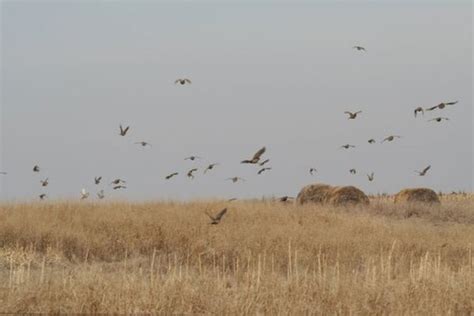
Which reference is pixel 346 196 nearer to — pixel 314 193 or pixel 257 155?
pixel 314 193

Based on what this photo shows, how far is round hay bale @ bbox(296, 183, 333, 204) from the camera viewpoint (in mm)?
27719

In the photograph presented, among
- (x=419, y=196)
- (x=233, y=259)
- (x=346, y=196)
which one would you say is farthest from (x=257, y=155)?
(x=419, y=196)

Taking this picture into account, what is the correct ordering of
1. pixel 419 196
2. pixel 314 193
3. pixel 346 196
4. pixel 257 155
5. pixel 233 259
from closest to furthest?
pixel 257 155 < pixel 233 259 < pixel 346 196 < pixel 314 193 < pixel 419 196

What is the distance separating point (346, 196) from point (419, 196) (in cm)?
479

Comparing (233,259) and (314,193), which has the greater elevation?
(314,193)

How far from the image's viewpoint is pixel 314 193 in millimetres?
28000

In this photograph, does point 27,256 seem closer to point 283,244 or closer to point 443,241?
point 283,244

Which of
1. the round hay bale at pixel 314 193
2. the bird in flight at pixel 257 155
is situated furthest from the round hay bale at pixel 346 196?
the bird in flight at pixel 257 155

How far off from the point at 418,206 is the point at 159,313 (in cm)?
2165

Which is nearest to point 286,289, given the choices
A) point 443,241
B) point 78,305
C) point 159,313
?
point 159,313

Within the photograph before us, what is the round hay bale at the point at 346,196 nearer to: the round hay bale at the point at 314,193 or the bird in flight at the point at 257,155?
the round hay bale at the point at 314,193

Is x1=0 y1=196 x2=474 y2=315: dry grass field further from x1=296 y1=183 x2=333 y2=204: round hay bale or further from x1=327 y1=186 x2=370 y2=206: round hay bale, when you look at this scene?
x1=296 y1=183 x2=333 y2=204: round hay bale

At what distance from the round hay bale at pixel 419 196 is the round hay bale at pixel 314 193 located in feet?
13.0

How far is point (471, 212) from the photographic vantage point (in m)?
27.8
